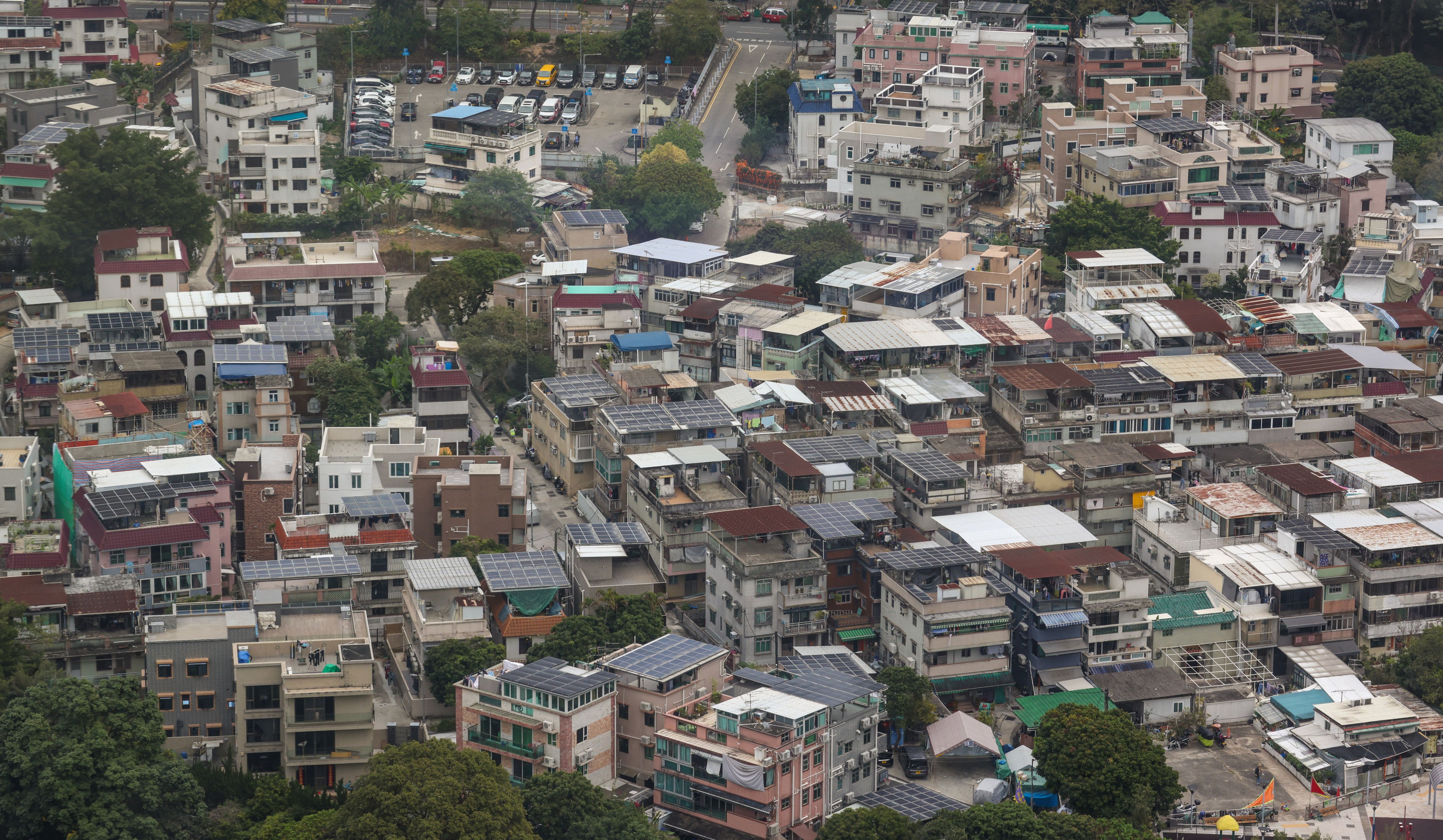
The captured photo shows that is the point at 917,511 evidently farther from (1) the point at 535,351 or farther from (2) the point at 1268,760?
(1) the point at 535,351

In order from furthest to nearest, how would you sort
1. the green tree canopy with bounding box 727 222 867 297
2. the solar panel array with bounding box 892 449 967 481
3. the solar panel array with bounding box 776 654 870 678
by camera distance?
the green tree canopy with bounding box 727 222 867 297 → the solar panel array with bounding box 892 449 967 481 → the solar panel array with bounding box 776 654 870 678

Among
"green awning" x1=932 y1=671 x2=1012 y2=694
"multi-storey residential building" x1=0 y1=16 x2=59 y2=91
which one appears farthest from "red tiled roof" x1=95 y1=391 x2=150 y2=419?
"multi-storey residential building" x1=0 y1=16 x2=59 y2=91

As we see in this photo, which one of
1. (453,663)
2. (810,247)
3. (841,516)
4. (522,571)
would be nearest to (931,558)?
(841,516)

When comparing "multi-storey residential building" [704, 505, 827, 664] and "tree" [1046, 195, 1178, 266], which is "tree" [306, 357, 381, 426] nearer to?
"multi-storey residential building" [704, 505, 827, 664]

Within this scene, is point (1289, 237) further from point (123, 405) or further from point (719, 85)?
point (123, 405)

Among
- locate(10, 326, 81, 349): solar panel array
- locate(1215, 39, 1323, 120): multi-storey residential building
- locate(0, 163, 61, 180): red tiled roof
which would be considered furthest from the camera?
locate(1215, 39, 1323, 120): multi-storey residential building

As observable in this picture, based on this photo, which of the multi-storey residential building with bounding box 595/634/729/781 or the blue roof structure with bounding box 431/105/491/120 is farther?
the blue roof structure with bounding box 431/105/491/120
